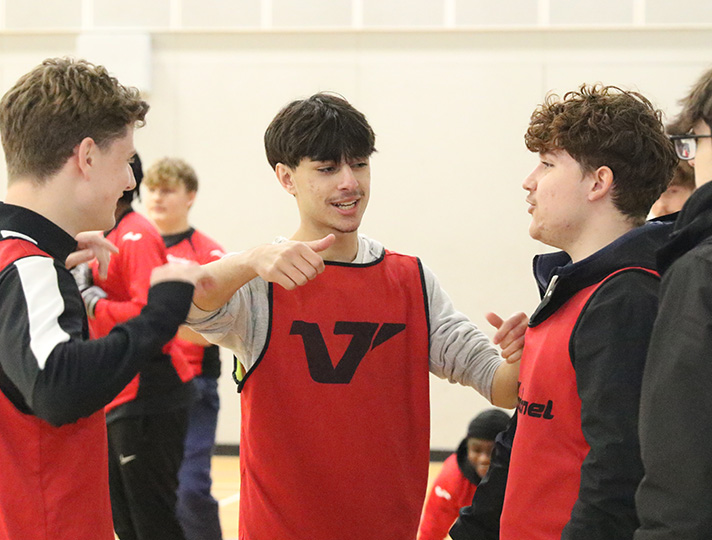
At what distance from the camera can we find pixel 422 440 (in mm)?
2445

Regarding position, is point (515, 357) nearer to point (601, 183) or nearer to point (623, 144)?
point (601, 183)

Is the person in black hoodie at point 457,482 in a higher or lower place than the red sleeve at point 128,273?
lower

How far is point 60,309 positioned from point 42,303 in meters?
0.04

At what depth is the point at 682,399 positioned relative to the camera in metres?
1.45

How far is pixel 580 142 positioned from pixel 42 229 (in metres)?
1.30

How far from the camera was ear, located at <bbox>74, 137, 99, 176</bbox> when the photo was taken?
1.98 m

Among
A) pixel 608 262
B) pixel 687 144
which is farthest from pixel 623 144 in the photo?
pixel 687 144

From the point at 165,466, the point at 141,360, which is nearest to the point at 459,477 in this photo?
the point at 165,466

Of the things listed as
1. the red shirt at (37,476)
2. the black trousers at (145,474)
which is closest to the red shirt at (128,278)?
the black trousers at (145,474)

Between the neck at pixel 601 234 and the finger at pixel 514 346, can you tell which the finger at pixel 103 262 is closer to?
the finger at pixel 514 346

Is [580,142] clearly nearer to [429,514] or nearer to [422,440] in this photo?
[422,440]

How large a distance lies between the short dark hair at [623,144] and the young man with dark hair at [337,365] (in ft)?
1.50

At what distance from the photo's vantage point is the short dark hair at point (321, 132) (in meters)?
2.44

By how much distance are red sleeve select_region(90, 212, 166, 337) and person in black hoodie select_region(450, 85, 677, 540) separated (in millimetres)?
2027
